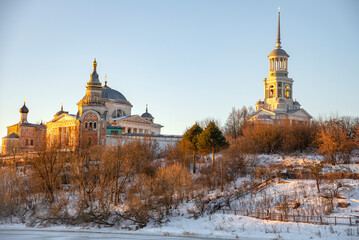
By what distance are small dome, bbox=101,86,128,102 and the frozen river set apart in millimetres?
37569

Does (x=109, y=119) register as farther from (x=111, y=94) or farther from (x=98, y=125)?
(x=98, y=125)

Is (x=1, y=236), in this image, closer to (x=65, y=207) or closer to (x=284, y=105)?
(x=65, y=207)

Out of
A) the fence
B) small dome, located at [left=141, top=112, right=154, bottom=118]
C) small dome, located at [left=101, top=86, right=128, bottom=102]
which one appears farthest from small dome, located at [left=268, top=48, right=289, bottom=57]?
the fence

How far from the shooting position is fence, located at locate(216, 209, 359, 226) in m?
24.6

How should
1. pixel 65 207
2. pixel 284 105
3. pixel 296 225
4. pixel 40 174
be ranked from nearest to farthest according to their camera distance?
pixel 296 225
pixel 65 207
pixel 40 174
pixel 284 105

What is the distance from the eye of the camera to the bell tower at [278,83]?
226 feet

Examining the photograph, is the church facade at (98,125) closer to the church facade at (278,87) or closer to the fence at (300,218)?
the church facade at (278,87)

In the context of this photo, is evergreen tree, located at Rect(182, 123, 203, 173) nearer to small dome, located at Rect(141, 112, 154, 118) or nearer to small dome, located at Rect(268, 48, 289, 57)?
small dome, located at Rect(141, 112, 154, 118)

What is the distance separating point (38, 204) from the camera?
1334 inches

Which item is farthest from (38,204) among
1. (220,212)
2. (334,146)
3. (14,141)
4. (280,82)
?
(280,82)

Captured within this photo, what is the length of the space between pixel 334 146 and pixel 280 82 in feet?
108

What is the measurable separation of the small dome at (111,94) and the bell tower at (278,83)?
70.3 feet

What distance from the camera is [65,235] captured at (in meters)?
27.8

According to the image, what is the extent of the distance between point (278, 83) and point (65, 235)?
4821 centimetres
